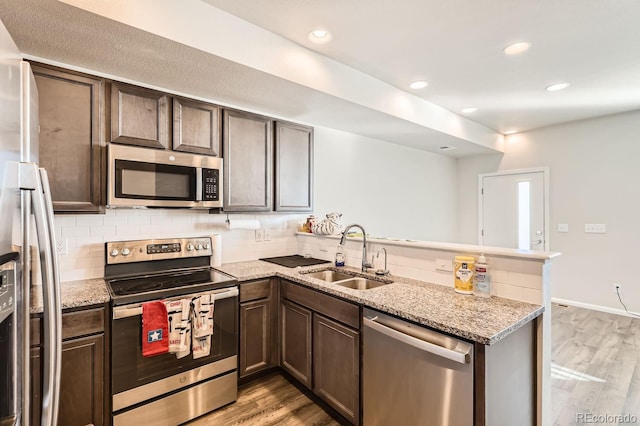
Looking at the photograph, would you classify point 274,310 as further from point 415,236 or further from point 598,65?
point 598,65

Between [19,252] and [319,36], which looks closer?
[19,252]

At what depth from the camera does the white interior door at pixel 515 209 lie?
475 centimetres

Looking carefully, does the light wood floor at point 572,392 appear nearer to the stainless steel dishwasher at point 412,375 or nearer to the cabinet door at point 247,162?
the stainless steel dishwasher at point 412,375

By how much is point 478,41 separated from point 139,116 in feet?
8.31

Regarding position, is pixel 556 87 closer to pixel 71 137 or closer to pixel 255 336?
pixel 255 336

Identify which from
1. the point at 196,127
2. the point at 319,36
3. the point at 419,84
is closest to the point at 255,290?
the point at 196,127

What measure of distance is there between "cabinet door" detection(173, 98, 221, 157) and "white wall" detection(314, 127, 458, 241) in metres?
1.38

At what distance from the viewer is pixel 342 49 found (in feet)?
7.82

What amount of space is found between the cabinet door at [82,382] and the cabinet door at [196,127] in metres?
1.38

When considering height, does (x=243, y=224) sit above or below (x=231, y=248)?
above

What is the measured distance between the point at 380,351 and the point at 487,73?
2641 millimetres

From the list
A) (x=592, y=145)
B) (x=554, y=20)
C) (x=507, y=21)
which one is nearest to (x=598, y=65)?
(x=554, y=20)

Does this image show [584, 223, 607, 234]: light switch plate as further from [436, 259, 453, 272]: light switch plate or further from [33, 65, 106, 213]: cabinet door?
[33, 65, 106, 213]: cabinet door

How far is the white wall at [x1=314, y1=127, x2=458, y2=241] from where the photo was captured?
12.4 feet
